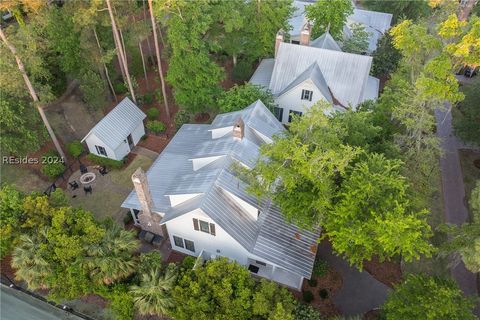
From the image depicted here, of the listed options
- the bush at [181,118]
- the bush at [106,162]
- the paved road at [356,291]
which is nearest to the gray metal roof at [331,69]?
the bush at [181,118]

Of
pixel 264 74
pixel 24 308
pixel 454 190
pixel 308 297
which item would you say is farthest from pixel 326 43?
pixel 24 308

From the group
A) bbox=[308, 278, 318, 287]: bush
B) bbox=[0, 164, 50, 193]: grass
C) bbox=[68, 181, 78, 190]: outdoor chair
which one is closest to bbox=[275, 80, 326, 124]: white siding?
bbox=[308, 278, 318, 287]: bush

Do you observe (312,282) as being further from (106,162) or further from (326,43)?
(326,43)

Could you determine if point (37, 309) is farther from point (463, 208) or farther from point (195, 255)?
point (463, 208)

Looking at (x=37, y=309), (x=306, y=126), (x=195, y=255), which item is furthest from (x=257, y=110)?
(x=37, y=309)

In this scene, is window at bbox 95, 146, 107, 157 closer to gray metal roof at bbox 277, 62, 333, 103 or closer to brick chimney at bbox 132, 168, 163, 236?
brick chimney at bbox 132, 168, 163, 236

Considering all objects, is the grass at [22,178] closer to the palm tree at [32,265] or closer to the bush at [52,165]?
the bush at [52,165]

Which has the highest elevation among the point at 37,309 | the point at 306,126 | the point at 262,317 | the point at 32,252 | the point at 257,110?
the point at 306,126
